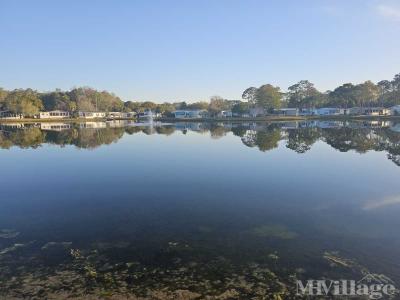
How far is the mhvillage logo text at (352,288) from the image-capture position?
21.4 ft

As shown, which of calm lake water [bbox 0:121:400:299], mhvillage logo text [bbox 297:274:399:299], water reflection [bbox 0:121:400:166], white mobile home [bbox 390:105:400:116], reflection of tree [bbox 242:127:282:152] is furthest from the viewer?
white mobile home [bbox 390:105:400:116]

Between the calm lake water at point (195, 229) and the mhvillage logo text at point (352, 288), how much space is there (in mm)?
200

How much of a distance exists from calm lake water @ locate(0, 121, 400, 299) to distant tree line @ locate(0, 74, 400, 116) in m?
94.0

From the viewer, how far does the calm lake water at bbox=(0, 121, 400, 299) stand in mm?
7098

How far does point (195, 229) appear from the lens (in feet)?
33.3

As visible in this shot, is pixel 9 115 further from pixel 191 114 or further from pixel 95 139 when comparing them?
pixel 95 139

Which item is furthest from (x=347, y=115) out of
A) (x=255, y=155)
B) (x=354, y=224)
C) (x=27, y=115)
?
(x=354, y=224)

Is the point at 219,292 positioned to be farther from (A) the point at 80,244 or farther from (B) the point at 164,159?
(B) the point at 164,159

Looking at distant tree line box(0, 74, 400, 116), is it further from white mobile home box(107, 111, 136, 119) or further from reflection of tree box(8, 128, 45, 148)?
reflection of tree box(8, 128, 45, 148)

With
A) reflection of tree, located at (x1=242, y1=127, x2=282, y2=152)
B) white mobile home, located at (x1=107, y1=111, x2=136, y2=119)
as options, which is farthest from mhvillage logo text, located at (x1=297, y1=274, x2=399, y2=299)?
white mobile home, located at (x1=107, y1=111, x2=136, y2=119)

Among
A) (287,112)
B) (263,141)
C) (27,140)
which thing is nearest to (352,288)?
(263,141)

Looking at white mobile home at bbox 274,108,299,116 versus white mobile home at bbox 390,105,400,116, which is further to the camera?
white mobile home at bbox 274,108,299,116

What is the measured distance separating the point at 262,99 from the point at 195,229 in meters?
110

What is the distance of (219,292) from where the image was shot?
6535 mm
